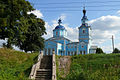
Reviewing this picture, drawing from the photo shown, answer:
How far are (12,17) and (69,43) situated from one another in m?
38.7

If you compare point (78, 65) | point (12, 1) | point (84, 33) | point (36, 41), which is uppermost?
point (84, 33)

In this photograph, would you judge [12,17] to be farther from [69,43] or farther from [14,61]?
[69,43]

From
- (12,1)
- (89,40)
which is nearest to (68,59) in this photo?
(12,1)

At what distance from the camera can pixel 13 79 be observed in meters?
10.2

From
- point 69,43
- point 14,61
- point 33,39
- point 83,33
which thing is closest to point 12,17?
point 14,61

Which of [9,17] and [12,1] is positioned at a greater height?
[12,1]

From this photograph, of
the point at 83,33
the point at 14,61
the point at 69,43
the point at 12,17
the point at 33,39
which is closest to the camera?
the point at 14,61

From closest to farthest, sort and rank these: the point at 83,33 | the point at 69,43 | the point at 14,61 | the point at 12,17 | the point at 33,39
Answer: the point at 14,61, the point at 12,17, the point at 33,39, the point at 69,43, the point at 83,33

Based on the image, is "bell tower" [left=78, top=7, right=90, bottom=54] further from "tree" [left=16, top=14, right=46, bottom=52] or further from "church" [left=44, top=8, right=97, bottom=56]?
"tree" [left=16, top=14, right=46, bottom=52]

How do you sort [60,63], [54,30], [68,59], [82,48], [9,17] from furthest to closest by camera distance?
[54,30] < [82,48] < [9,17] < [68,59] < [60,63]

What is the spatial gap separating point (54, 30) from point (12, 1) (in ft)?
137

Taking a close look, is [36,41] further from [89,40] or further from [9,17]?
[89,40]

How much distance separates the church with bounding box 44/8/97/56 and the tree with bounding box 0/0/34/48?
3095cm

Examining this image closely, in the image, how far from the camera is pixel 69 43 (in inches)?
2219
